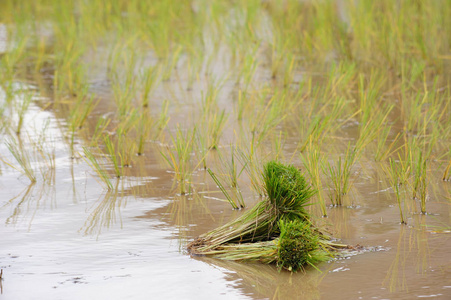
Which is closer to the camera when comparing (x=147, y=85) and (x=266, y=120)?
(x=266, y=120)

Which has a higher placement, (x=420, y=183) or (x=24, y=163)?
(x=24, y=163)

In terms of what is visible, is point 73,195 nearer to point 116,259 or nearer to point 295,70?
point 116,259

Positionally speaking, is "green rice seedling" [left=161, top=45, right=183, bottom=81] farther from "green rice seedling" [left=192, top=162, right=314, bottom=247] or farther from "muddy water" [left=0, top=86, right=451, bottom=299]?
"green rice seedling" [left=192, top=162, right=314, bottom=247]

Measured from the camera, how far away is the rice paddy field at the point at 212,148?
2.73 m

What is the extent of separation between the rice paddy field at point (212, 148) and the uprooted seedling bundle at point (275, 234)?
0.06m

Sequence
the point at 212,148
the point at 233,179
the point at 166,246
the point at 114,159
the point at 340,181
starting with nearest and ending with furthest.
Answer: the point at 166,246 < the point at 340,181 < the point at 233,179 < the point at 114,159 < the point at 212,148

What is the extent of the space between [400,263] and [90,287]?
1245 millimetres

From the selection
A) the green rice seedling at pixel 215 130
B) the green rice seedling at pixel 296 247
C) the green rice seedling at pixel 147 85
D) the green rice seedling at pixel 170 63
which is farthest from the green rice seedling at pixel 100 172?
the green rice seedling at pixel 170 63

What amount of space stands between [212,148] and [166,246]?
1616 mm

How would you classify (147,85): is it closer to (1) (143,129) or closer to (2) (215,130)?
(1) (143,129)

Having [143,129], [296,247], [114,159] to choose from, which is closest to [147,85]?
[143,129]

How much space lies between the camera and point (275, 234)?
9.62ft

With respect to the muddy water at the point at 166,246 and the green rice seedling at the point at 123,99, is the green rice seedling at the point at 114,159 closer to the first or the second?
the muddy water at the point at 166,246

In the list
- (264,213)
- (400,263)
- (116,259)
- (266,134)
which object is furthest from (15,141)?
(400,263)
